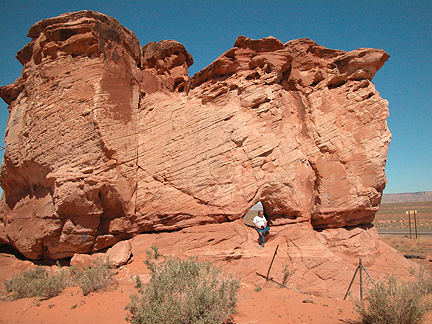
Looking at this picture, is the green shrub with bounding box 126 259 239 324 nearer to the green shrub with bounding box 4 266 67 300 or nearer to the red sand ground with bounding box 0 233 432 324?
the red sand ground with bounding box 0 233 432 324

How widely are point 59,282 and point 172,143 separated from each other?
16.2 ft

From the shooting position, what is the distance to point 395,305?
190 inches

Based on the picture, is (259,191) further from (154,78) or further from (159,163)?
(154,78)

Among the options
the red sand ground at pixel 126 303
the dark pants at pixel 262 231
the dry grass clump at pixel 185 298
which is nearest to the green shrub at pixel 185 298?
the dry grass clump at pixel 185 298

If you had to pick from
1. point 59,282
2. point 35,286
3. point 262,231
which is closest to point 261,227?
point 262,231

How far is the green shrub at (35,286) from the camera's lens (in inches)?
266

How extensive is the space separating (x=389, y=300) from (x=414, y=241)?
1630 cm

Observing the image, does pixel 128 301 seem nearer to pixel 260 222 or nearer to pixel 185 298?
pixel 185 298

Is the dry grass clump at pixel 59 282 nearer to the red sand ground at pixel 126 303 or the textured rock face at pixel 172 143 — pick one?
the red sand ground at pixel 126 303

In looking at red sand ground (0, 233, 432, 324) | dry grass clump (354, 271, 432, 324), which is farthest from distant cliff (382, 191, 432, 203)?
dry grass clump (354, 271, 432, 324)

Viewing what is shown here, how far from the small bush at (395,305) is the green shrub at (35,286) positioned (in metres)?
6.92

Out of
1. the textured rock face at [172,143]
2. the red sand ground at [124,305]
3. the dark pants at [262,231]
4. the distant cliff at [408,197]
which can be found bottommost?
the distant cliff at [408,197]

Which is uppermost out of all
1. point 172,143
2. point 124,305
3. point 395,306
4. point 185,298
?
point 172,143

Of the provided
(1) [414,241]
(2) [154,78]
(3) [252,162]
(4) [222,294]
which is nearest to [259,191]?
(3) [252,162]
